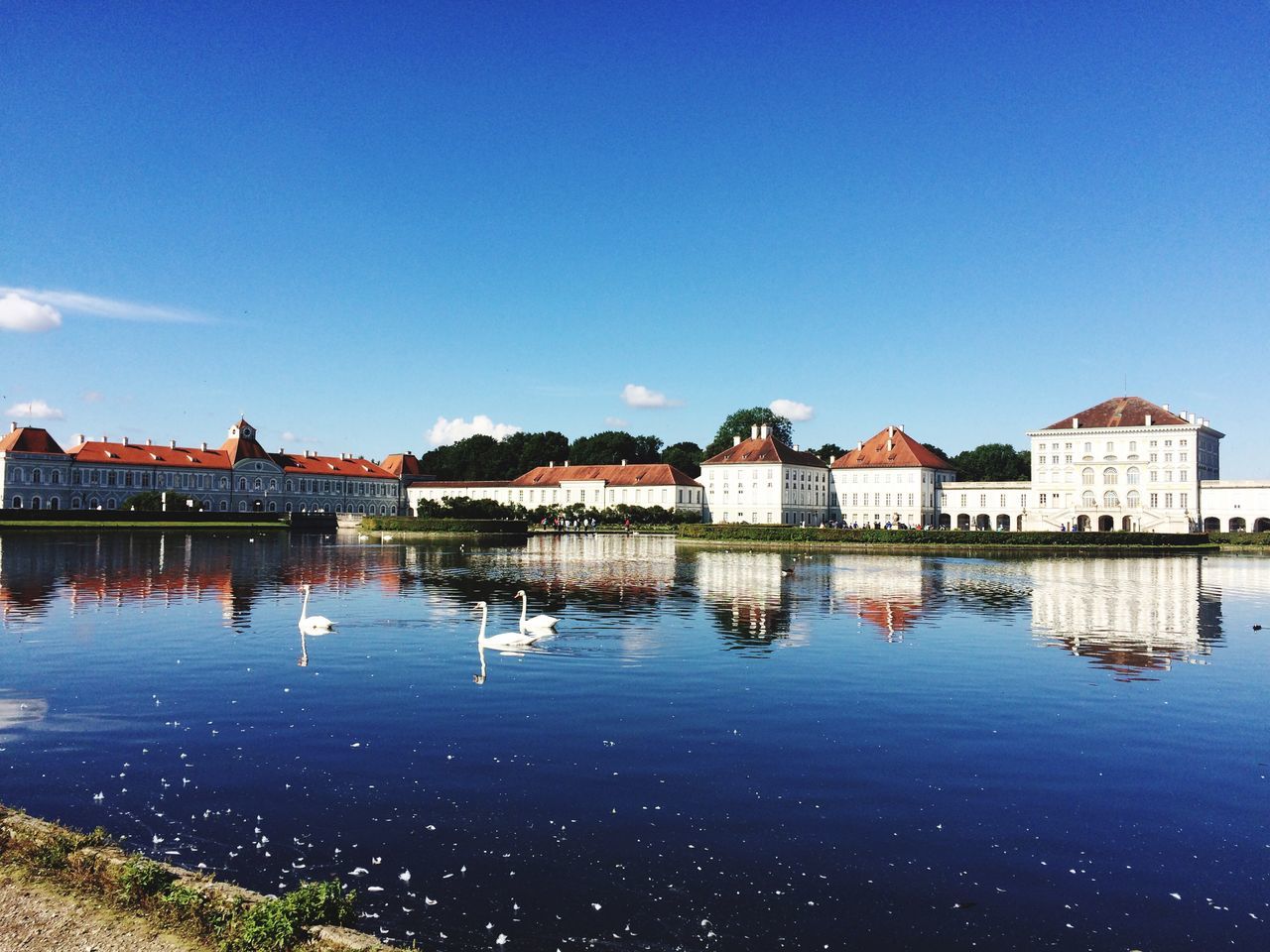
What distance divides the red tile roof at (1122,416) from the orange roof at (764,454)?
1138 inches

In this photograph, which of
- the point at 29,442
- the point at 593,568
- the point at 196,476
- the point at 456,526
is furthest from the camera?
the point at 196,476

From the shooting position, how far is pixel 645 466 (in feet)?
442

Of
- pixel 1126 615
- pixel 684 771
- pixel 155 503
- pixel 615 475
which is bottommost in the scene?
pixel 1126 615

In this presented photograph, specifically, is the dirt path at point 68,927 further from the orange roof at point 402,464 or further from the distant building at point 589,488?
the orange roof at point 402,464

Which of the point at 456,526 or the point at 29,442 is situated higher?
the point at 29,442

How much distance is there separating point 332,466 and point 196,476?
21.4 m

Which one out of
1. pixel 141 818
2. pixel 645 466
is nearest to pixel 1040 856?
pixel 141 818

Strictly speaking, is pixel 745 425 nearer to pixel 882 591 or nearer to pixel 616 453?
pixel 616 453

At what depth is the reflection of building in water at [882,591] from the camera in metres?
26.9

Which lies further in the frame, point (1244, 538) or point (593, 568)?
point (1244, 538)

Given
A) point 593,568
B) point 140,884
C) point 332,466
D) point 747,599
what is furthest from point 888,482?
point 140,884

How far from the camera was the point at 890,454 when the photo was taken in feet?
387

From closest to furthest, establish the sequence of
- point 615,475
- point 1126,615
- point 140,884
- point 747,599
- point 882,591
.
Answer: point 140,884, point 1126,615, point 747,599, point 882,591, point 615,475

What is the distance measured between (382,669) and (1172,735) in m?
13.2
